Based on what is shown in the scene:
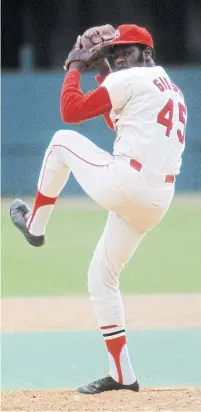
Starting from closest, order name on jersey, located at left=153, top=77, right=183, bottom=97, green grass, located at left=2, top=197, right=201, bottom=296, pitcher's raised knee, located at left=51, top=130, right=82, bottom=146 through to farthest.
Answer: name on jersey, located at left=153, top=77, right=183, bottom=97, pitcher's raised knee, located at left=51, top=130, right=82, bottom=146, green grass, located at left=2, top=197, right=201, bottom=296

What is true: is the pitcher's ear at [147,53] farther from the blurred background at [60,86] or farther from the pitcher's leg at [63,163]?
the blurred background at [60,86]

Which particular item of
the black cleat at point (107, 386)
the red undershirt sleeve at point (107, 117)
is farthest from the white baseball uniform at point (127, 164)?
the black cleat at point (107, 386)

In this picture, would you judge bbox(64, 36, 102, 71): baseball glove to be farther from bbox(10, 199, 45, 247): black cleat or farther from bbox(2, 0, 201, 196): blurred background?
bbox(2, 0, 201, 196): blurred background

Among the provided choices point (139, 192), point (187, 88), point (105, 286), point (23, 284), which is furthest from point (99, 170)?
point (187, 88)

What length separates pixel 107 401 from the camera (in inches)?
205

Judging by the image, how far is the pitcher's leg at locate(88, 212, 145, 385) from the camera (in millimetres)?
5180

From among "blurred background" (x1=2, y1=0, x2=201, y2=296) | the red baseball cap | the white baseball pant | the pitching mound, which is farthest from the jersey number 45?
"blurred background" (x1=2, y1=0, x2=201, y2=296)

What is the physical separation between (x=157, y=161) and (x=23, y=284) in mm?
5447

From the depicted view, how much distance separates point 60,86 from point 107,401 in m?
14.0

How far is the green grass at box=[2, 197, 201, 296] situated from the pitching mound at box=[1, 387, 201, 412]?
3991mm

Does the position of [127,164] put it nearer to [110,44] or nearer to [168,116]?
[168,116]

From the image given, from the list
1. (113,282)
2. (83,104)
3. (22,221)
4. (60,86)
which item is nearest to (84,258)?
(22,221)

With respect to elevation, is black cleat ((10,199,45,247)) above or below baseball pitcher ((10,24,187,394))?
below

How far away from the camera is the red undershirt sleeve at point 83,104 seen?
488 cm
